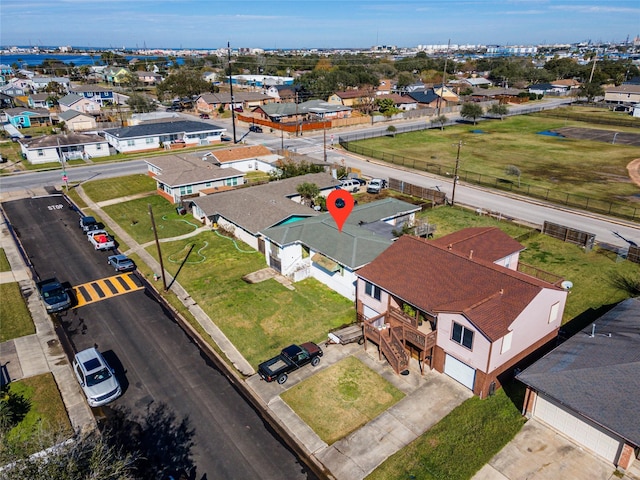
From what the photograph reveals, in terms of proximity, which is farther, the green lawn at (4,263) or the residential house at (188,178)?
the residential house at (188,178)

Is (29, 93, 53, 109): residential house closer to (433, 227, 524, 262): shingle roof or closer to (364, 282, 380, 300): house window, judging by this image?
(364, 282, 380, 300): house window

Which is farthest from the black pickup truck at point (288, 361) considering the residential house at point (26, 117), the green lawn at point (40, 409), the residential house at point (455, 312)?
the residential house at point (26, 117)

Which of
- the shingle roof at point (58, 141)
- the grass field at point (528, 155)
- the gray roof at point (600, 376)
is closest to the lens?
the gray roof at point (600, 376)

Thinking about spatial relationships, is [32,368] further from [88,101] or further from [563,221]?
[88,101]

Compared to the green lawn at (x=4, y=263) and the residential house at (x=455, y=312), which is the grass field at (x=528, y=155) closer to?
the residential house at (x=455, y=312)

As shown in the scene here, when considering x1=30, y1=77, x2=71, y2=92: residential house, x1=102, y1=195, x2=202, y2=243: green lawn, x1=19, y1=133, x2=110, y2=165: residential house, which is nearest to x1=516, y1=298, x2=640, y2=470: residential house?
x1=102, y1=195, x2=202, y2=243: green lawn

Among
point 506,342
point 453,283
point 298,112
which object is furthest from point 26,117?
point 506,342
